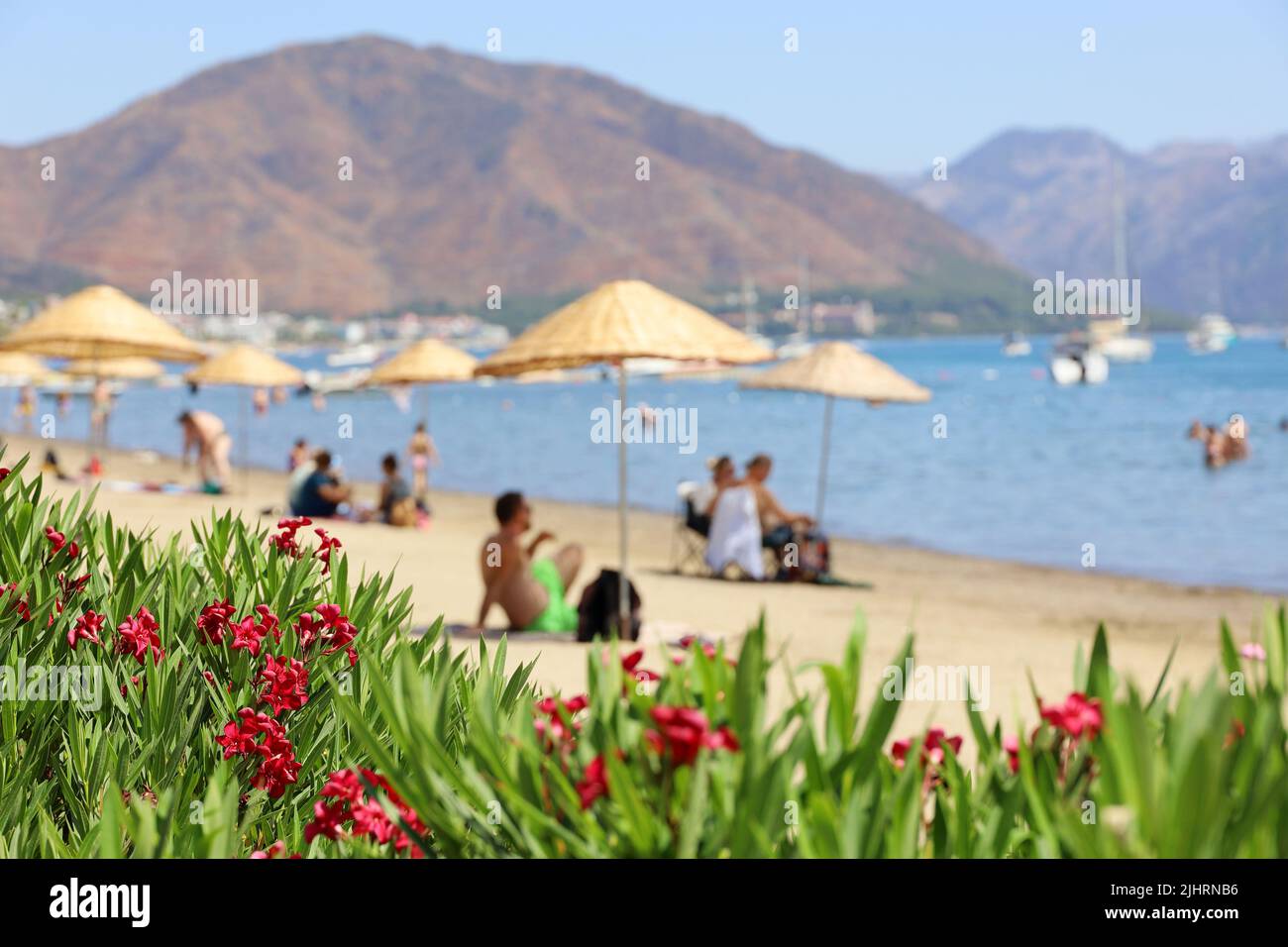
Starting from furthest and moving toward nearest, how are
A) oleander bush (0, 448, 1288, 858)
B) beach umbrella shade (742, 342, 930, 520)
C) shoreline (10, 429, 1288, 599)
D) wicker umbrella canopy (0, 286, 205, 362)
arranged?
shoreline (10, 429, 1288, 599) < wicker umbrella canopy (0, 286, 205, 362) < beach umbrella shade (742, 342, 930, 520) < oleander bush (0, 448, 1288, 858)

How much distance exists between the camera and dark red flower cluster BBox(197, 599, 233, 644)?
3.03 meters

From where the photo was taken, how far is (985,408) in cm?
6375

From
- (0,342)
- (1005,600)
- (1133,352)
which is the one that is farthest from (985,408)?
(0,342)

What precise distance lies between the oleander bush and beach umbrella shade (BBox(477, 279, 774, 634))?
A: 5.85 metres

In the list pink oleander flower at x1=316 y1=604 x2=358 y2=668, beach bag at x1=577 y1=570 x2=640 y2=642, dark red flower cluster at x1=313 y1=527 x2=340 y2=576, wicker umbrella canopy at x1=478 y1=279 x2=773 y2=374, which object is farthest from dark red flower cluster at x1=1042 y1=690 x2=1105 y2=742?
beach bag at x1=577 y1=570 x2=640 y2=642

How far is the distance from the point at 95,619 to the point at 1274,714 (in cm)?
240

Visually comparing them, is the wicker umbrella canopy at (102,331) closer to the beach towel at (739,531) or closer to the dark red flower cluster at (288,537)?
the beach towel at (739,531)

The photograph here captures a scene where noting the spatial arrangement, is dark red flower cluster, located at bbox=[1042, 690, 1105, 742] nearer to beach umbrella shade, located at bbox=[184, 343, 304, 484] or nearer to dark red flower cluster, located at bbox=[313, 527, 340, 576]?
dark red flower cluster, located at bbox=[313, 527, 340, 576]

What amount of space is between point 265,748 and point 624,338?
20.7 ft

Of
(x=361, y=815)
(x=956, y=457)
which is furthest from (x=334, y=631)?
(x=956, y=457)

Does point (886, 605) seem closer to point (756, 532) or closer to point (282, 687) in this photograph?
point (756, 532)

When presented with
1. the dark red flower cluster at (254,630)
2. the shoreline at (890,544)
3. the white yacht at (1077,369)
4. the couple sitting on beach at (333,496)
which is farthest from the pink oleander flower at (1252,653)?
the white yacht at (1077,369)
